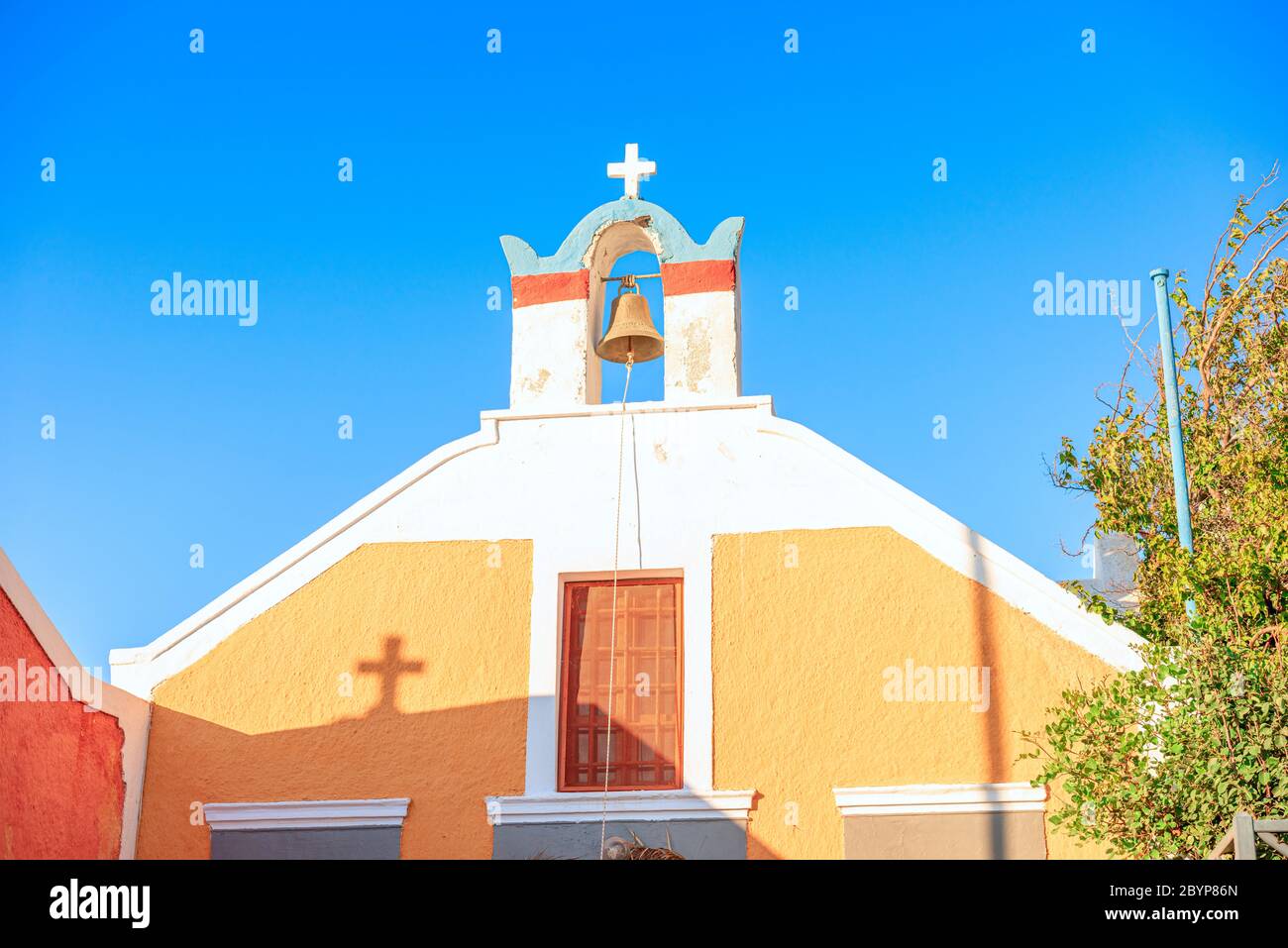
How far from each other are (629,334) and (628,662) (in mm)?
2281

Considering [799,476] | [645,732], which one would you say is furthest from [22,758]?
[799,476]

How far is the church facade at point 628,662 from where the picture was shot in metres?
7.99

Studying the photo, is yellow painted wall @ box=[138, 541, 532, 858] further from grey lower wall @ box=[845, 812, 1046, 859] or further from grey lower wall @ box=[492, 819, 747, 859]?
grey lower wall @ box=[845, 812, 1046, 859]

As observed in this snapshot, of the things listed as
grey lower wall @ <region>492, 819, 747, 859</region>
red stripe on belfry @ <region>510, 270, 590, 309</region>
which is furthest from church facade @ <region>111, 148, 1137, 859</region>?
red stripe on belfry @ <region>510, 270, 590, 309</region>

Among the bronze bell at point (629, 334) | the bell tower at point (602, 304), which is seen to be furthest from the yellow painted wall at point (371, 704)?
the bronze bell at point (629, 334)

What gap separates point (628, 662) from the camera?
28.0 feet

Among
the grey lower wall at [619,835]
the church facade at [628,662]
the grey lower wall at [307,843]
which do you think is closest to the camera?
the grey lower wall at [619,835]

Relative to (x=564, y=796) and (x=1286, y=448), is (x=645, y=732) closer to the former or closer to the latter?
(x=564, y=796)

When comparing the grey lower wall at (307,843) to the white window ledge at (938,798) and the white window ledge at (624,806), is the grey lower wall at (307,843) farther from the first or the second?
the white window ledge at (938,798)

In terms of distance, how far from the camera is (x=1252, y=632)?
7.40 meters

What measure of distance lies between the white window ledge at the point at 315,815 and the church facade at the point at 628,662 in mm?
17

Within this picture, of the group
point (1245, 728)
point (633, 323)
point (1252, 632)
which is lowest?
point (1245, 728)

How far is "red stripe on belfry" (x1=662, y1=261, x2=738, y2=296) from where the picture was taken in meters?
9.24

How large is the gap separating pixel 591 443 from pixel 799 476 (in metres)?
1.40
